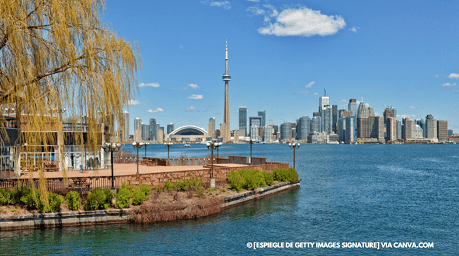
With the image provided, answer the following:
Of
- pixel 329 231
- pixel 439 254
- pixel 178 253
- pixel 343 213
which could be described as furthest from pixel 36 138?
pixel 343 213

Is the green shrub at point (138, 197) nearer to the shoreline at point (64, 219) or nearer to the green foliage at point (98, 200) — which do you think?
the shoreline at point (64, 219)

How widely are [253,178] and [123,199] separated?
12690mm

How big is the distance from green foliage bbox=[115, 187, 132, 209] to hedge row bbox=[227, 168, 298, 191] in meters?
9.92

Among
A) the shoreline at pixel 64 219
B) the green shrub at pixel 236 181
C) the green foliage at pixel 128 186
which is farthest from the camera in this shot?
the green shrub at pixel 236 181

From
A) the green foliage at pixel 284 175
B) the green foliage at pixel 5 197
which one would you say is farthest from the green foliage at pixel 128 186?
the green foliage at pixel 284 175

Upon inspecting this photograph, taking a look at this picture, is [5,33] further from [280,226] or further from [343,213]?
[343,213]

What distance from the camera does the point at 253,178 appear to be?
30516mm

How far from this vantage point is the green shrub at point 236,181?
1136 inches

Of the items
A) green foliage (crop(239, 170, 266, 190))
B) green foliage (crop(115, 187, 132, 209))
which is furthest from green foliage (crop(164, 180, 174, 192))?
green foliage (crop(239, 170, 266, 190))

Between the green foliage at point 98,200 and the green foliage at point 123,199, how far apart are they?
1.76ft

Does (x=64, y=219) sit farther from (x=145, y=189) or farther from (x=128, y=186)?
(x=145, y=189)

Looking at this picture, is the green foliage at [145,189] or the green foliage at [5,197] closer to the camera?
the green foliage at [5,197]

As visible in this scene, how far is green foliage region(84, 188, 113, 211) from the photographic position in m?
20.7

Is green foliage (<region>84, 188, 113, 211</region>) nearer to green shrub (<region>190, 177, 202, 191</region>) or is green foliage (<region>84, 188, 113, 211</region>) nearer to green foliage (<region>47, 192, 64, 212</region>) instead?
green foliage (<region>47, 192, 64, 212</region>)
